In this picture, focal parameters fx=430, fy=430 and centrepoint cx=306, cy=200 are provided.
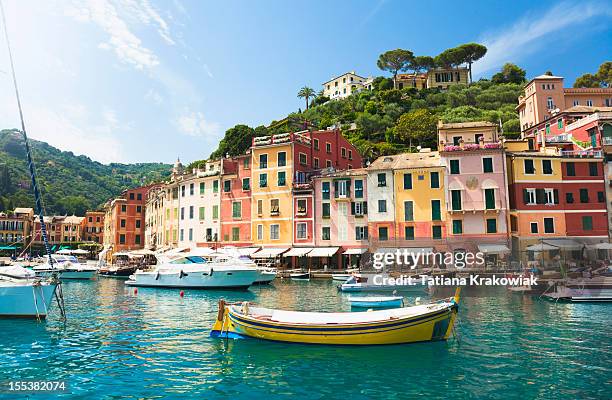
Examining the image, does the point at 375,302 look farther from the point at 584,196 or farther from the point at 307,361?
the point at 584,196

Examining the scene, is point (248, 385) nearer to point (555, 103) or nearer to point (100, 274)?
point (100, 274)

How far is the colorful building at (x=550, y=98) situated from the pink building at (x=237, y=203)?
4604 centimetres

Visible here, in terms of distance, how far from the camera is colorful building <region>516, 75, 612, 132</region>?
231 ft

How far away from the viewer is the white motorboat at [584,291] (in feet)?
85.7

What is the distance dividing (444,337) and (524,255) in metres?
26.2

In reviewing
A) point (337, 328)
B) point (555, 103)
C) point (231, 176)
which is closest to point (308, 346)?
point (337, 328)

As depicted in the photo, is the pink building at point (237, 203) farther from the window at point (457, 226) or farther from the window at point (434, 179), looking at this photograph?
the window at point (457, 226)

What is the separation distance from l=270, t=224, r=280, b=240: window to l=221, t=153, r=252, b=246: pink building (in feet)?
10.3

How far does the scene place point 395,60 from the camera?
364ft

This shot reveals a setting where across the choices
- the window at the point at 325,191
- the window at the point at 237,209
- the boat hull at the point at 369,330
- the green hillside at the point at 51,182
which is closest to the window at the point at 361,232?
the window at the point at 325,191

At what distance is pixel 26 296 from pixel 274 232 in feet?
104

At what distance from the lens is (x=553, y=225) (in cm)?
4119

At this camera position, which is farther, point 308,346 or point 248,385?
point 308,346

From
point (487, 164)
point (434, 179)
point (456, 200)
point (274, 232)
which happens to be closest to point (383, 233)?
point (434, 179)
